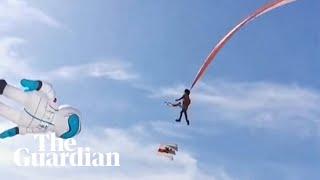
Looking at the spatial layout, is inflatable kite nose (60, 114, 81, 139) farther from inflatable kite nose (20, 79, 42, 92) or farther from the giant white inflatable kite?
inflatable kite nose (20, 79, 42, 92)

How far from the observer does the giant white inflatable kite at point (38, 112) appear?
5906 cm

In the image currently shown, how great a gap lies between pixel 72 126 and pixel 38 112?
7.79 feet

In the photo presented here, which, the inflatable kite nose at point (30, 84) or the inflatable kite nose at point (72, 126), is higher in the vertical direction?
the inflatable kite nose at point (30, 84)

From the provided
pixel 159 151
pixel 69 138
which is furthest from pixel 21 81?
pixel 159 151

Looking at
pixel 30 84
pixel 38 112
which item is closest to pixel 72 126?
pixel 38 112

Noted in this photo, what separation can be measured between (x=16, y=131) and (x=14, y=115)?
97 cm

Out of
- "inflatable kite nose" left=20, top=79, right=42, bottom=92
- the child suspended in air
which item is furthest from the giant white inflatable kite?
the child suspended in air

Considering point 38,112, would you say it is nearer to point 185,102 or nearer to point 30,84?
point 30,84

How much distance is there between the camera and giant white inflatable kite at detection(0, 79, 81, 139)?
2325 inches

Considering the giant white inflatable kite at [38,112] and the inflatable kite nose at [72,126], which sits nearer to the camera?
the giant white inflatable kite at [38,112]

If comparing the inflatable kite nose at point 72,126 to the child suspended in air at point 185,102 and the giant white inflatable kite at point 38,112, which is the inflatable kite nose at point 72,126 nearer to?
the giant white inflatable kite at point 38,112

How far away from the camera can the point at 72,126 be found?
60.5 meters

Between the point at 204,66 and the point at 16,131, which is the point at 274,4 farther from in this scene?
the point at 16,131

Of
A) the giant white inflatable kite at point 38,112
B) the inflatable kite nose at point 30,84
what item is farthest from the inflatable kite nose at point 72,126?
the inflatable kite nose at point 30,84
